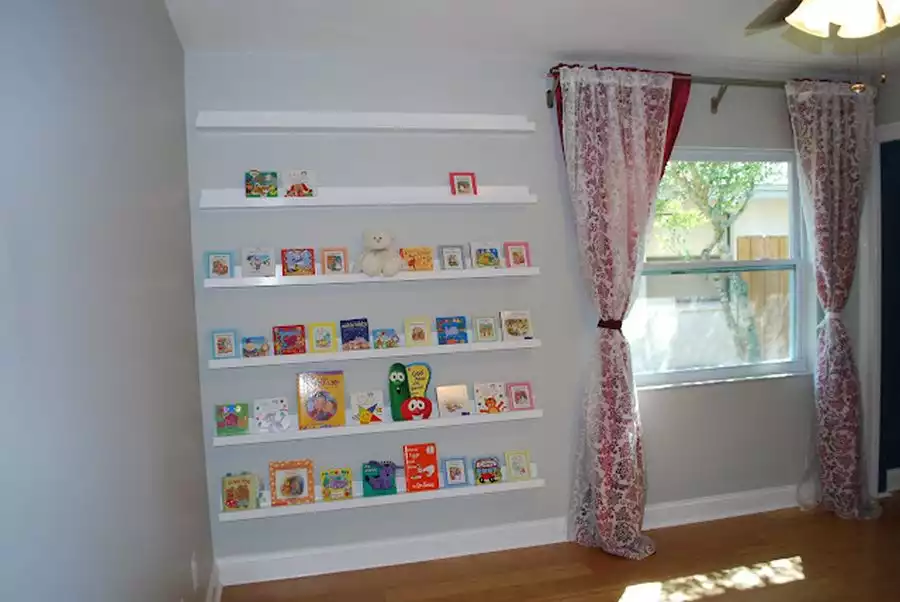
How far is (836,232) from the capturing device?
11.1ft

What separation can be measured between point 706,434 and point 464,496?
1390mm

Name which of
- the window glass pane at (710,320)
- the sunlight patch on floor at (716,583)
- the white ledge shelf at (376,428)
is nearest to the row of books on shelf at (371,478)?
the white ledge shelf at (376,428)

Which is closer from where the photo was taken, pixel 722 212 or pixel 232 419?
pixel 232 419

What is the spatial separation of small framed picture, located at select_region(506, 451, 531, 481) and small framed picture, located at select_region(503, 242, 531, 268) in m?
0.94

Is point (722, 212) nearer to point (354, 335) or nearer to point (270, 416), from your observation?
point (354, 335)

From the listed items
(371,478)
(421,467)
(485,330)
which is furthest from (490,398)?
(371,478)

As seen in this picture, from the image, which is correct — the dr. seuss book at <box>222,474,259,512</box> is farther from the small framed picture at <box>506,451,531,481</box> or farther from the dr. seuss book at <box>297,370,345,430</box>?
the small framed picture at <box>506,451,531,481</box>

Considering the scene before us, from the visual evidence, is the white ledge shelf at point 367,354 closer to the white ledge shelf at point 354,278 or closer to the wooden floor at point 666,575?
the white ledge shelf at point 354,278

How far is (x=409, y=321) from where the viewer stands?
116 inches

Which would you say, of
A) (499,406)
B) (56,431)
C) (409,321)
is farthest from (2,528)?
(499,406)

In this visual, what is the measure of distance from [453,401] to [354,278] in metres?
0.76

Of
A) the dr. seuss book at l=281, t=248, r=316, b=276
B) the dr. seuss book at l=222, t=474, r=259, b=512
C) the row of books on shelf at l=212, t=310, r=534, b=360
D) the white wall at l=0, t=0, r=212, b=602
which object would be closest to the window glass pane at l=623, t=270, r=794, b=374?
the row of books on shelf at l=212, t=310, r=534, b=360

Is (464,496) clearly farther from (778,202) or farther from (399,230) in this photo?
(778,202)

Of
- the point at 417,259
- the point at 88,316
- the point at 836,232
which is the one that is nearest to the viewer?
the point at 88,316
